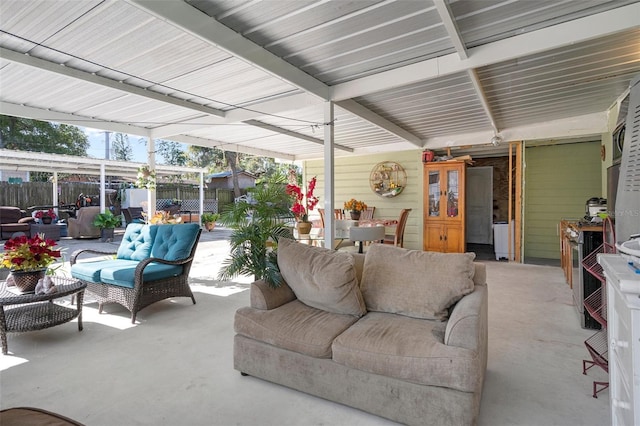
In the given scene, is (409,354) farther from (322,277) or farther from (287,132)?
(287,132)

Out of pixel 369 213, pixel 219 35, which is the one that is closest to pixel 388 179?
pixel 369 213

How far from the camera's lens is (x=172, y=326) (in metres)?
3.29

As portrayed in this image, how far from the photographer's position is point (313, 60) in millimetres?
3449

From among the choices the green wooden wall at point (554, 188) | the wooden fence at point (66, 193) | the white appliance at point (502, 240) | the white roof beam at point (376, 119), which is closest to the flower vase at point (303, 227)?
the white roof beam at point (376, 119)

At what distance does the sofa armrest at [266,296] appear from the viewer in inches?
94.7

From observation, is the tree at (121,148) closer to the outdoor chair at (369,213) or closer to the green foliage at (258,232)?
the outdoor chair at (369,213)

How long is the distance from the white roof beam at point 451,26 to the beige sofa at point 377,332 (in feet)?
5.86

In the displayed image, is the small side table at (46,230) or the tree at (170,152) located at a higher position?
the tree at (170,152)

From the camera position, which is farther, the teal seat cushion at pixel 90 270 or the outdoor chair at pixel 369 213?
the outdoor chair at pixel 369 213

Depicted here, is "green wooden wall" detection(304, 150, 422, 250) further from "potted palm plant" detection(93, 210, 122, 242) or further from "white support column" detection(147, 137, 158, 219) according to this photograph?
"potted palm plant" detection(93, 210, 122, 242)

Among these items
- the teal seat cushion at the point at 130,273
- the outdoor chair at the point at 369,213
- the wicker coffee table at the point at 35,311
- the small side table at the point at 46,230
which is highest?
the outdoor chair at the point at 369,213

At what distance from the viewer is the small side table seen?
853cm

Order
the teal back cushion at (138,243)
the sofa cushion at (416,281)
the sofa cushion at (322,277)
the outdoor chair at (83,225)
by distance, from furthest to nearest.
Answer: the outdoor chair at (83,225)
the teal back cushion at (138,243)
the sofa cushion at (322,277)
the sofa cushion at (416,281)

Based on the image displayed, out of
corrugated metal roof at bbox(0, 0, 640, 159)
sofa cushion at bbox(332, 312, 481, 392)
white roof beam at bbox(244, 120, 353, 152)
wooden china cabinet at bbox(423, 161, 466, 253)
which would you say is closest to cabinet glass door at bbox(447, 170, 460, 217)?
wooden china cabinet at bbox(423, 161, 466, 253)
